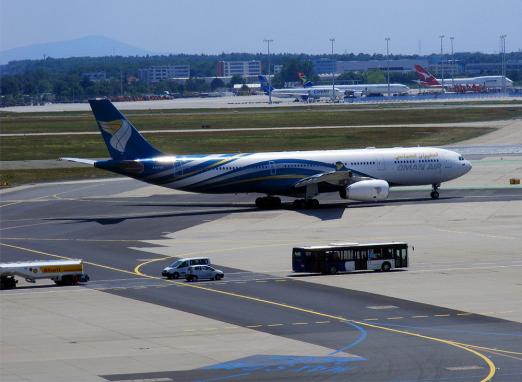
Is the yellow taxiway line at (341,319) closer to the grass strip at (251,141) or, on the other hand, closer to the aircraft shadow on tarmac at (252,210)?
the aircraft shadow on tarmac at (252,210)

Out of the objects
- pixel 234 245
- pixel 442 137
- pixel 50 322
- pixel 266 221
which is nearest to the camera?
pixel 50 322

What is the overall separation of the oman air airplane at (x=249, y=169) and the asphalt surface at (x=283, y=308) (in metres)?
1.95

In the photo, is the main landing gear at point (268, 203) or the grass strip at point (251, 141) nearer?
the main landing gear at point (268, 203)

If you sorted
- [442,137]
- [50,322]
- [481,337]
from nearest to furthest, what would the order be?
[481,337], [50,322], [442,137]

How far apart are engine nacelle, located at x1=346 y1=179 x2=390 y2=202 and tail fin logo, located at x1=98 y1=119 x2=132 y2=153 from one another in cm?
1855

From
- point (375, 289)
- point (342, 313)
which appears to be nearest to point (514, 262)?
point (375, 289)

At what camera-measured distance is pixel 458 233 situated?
82.5m

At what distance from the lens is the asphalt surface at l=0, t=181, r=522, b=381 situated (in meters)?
43.1

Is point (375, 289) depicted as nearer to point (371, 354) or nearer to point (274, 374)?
point (371, 354)

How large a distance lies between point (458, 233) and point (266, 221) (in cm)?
1587

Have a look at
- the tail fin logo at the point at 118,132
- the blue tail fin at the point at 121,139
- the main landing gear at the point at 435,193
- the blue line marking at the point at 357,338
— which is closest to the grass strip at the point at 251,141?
the main landing gear at the point at 435,193

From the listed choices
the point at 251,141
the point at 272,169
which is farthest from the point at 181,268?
the point at 251,141

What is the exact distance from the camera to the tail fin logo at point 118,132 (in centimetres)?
9594

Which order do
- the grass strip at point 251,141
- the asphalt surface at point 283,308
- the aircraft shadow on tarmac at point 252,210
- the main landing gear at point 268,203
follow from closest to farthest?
the asphalt surface at point 283,308 → the aircraft shadow on tarmac at point 252,210 → the main landing gear at point 268,203 → the grass strip at point 251,141
